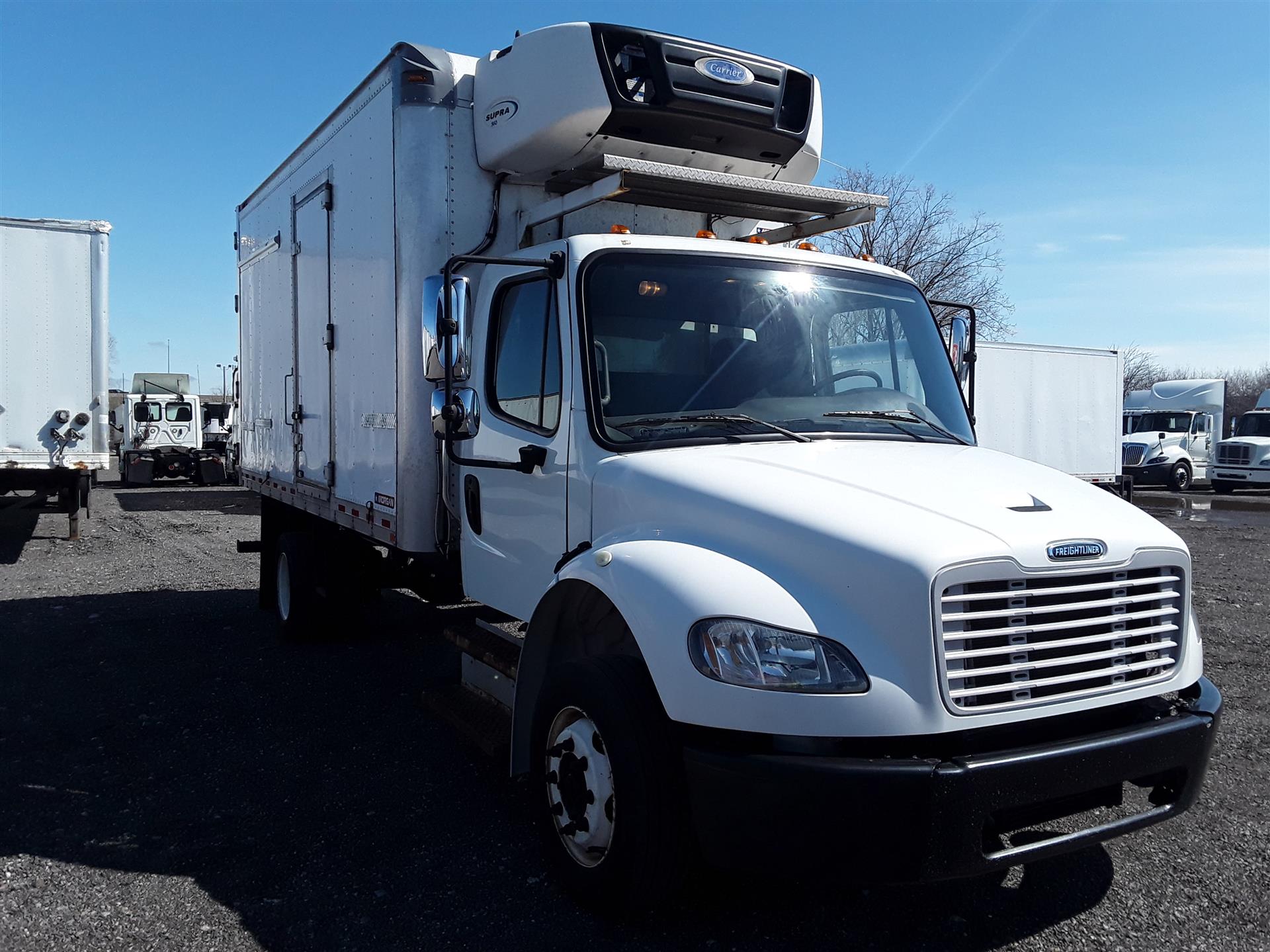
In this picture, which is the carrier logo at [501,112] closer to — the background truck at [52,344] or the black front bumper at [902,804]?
the black front bumper at [902,804]

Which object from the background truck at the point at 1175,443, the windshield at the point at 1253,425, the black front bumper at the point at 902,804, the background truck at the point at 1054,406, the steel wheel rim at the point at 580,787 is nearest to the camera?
the black front bumper at the point at 902,804

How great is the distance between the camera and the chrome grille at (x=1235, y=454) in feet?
89.4

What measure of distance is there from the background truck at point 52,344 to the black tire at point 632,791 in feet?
39.4

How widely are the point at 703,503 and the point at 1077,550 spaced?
1.16 metres

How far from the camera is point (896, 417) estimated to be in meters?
4.21

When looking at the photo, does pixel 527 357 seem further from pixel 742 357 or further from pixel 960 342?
pixel 960 342

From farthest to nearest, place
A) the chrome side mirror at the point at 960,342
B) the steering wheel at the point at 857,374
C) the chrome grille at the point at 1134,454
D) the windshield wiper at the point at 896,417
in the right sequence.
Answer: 1. the chrome grille at the point at 1134,454
2. the chrome side mirror at the point at 960,342
3. the steering wheel at the point at 857,374
4. the windshield wiper at the point at 896,417

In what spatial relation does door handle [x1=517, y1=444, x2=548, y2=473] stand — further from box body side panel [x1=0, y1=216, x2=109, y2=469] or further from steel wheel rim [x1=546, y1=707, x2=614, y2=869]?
box body side panel [x1=0, y1=216, x2=109, y2=469]

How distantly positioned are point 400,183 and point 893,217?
22.2 metres

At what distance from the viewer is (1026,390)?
18.6 m

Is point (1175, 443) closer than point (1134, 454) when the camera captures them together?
No

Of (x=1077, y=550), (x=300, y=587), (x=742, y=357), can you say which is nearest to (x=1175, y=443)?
(x=300, y=587)

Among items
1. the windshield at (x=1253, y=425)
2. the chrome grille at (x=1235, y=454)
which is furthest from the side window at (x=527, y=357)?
the windshield at (x=1253, y=425)

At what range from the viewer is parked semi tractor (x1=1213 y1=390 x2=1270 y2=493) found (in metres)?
26.9
